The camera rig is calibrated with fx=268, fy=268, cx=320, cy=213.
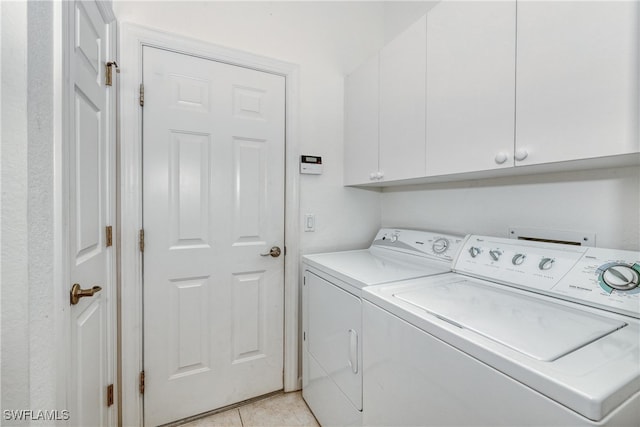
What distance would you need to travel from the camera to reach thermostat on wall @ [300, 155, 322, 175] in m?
1.86

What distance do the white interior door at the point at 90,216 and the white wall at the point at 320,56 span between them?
0.65 meters

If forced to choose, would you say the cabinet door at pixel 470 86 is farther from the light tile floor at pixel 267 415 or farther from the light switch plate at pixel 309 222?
the light tile floor at pixel 267 415

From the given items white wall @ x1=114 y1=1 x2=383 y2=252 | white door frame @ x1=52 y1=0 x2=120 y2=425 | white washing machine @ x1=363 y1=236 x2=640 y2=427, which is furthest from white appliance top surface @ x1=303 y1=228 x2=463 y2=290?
white door frame @ x1=52 y1=0 x2=120 y2=425

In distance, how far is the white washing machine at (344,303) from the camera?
1.23 metres

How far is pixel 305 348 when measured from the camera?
1.74 meters

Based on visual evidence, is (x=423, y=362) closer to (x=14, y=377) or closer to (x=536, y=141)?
(x=536, y=141)

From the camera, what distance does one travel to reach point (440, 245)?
4.98 feet

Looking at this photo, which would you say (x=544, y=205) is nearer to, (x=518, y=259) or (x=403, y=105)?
(x=518, y=259)

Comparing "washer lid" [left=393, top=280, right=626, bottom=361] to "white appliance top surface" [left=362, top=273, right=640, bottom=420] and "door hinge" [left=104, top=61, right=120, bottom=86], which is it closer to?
"white appliance top surface" [left=362, top=273, right=640, bottom=420]

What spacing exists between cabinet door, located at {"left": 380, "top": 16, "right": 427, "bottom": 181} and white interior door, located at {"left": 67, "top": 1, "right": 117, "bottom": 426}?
1.43 metres

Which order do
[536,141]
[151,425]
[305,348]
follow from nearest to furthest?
[536,141] → [151,425] → [305,348]

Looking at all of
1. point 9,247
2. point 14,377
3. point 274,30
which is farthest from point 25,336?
point 274,30

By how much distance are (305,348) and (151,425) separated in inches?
37.3

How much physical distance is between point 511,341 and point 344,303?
28.5 inches
